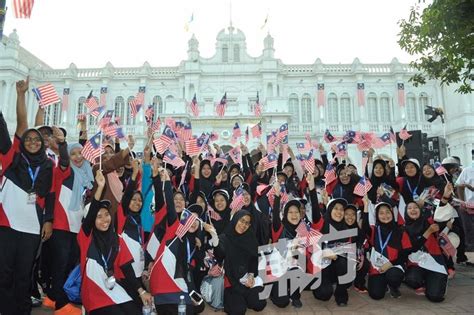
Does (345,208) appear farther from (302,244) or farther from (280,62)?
(280,62)

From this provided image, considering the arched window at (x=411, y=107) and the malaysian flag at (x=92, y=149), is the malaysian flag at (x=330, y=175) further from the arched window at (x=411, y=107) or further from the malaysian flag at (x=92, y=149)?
the arched window at (x=411, y=107)

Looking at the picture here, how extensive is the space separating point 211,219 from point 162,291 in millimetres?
1511

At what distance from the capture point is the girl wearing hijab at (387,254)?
4.53m

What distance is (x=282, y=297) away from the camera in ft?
14.2

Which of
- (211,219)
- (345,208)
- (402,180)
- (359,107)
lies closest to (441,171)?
(402,180)

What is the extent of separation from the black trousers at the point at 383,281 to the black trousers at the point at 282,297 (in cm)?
94

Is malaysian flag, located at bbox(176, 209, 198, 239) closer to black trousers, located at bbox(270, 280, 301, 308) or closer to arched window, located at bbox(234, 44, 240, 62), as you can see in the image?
black trousers, located at bbox(270, 280, 301, 308)

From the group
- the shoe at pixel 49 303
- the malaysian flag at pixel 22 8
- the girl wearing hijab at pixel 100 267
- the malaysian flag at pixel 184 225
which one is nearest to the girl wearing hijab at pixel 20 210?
the girl wearing hijab at pixel 100 267

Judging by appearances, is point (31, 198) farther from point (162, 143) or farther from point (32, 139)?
point (162, 143)

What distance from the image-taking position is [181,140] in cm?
776

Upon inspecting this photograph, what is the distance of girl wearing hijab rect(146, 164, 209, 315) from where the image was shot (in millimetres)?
3746

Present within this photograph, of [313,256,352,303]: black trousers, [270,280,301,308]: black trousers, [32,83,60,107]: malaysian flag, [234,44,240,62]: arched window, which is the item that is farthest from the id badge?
[234,44,240,62]: arched window

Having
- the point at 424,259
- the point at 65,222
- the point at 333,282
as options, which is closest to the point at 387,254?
the point at 424,259

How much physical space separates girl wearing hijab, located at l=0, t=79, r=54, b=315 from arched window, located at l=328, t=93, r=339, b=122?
23958mm
